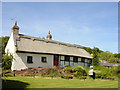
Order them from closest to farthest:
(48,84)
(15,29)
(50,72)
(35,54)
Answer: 1. (48,84)
2. (50,72)
3. (35,54)
4. (15,29)

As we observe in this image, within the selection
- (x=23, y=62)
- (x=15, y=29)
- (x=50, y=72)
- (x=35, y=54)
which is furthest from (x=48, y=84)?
(x=15, y=29)

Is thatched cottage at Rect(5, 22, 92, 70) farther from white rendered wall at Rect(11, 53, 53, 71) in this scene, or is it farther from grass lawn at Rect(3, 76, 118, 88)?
grass lawn at Rect(3, 76, 118, 88)

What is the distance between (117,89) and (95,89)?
1.88m

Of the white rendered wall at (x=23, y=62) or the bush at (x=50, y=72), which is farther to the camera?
the white rendered wall at (x=23, y=62)

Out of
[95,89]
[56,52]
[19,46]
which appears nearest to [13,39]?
[19,46]

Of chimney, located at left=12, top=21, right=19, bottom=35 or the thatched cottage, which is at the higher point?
chimney, located at left=12, top=21, right=19, bottom=35

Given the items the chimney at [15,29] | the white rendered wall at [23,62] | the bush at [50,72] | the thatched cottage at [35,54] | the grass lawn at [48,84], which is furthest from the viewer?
the chimney at [15,29]

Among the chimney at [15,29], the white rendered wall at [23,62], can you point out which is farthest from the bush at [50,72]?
the chimney at [15,29]

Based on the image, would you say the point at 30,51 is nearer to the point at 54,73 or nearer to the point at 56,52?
the point at 56,52

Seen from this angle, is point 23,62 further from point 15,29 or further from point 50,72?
point 15,29

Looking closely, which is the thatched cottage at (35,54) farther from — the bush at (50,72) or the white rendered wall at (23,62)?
the bush at (50,72)

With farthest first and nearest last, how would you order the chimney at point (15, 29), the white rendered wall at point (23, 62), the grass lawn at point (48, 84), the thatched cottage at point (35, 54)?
the chimney at point (15, 29) → the thatched cottage at point (35, 54) → the white rendered wall at point (23, 62) → the grass lawn at point (48, 84)

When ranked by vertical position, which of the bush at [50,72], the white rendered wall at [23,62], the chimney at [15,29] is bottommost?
the bush at [50,72]

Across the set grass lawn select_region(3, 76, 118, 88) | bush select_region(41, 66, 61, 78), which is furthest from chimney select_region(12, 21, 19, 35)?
grass lawn select_region(3, 76, 118, 88)
